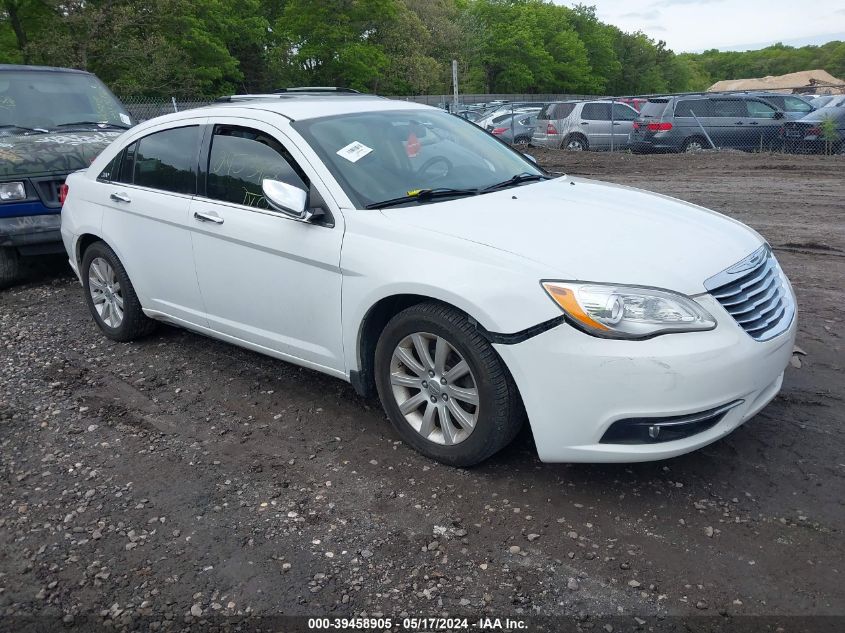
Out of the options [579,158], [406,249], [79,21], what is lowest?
[579,158]

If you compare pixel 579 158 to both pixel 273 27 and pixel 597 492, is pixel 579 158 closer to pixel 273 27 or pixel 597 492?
pixel 597 492

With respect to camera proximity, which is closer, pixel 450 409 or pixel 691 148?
pixel 450 409

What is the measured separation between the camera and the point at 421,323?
3430 mm

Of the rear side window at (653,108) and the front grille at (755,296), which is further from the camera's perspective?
the rear side window at (653,108)

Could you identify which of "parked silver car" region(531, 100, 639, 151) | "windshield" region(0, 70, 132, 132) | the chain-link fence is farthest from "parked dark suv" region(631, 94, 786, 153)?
"windshield" region(0, 70, 132, 132)

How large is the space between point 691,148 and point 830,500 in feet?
51.6

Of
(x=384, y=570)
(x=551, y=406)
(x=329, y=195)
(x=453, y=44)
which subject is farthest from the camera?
(x=453, y=44)

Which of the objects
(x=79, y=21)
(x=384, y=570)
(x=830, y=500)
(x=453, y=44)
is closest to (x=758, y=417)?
(x=830, y=500)

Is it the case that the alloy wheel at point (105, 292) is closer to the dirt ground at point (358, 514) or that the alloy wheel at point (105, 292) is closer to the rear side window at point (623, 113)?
the dirt ground at point (358, 514)

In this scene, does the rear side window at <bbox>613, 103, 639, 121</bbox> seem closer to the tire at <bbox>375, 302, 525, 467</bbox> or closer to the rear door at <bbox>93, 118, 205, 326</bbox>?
the rear door at <bbox>93, 118, 205, 326</bbox>

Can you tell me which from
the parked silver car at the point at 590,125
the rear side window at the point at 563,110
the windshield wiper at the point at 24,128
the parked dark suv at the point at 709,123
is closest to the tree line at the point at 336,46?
the rear side window at the point at 563,110

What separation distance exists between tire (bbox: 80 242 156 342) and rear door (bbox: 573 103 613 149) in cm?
1562

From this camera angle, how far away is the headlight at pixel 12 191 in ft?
22.8

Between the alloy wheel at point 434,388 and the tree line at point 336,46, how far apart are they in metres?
26.5
